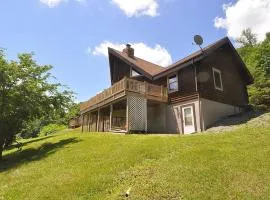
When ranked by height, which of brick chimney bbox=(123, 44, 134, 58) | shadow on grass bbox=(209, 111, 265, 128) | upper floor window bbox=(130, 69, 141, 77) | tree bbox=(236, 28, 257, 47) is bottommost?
shadow on grass bbox=(209, 111, 265, 128)

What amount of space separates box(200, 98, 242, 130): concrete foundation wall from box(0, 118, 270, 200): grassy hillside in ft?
18.0

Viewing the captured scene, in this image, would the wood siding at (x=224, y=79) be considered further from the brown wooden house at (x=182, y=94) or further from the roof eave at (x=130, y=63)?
the roof eave at (x=130, y=63)

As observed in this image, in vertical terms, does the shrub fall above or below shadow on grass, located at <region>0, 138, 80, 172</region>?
above

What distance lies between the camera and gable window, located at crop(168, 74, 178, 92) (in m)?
24.9

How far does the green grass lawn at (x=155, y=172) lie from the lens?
31.1 feet

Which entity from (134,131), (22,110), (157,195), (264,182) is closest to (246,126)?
(134,131)

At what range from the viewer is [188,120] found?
74.6ft

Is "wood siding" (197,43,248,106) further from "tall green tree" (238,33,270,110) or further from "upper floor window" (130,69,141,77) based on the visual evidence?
"upper floor window" (130,69,141,77)

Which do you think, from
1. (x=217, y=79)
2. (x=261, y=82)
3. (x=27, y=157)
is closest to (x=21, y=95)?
(x=27, y=157)

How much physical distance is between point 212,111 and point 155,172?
13.4m

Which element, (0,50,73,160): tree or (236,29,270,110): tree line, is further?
(236,29,270,110): tree line

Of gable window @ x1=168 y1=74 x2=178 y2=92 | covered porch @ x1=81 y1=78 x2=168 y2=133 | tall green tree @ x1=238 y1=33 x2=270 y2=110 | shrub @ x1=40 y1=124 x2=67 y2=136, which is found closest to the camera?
covered porch @ x1=81 y1=78 x2=168 y2=133

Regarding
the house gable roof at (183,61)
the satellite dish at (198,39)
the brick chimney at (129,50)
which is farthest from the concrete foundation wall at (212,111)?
the brick chimney at (129,50)

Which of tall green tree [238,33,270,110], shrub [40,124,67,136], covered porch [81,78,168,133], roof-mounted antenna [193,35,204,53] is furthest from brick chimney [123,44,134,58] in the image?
shrub [40,124,67,136]
